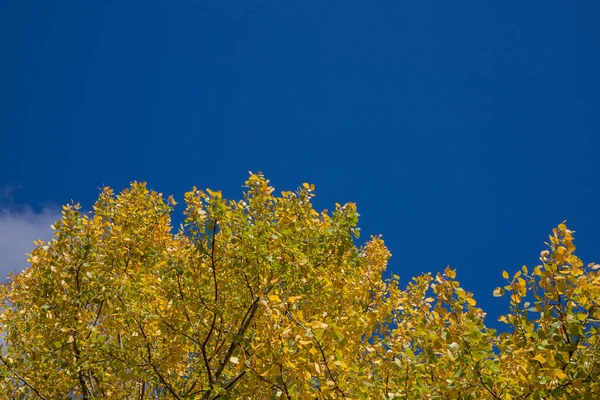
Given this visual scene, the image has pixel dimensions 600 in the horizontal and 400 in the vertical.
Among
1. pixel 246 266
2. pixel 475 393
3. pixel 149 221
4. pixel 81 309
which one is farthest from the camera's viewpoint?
pixel 149 221

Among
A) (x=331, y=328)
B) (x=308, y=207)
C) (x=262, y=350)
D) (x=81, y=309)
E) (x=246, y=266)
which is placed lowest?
(x=262, y=350)

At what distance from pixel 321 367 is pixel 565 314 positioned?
226 cm

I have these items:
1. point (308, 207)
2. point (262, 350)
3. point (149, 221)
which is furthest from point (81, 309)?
point (262, 350)

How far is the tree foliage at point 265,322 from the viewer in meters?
3.91

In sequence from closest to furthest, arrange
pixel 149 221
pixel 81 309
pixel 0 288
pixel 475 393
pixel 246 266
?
pixel 475 393
pixel 246 266
pixel 81 309
pixel 149 221
pixel 0 288

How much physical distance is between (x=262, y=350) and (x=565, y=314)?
2742 millimetres

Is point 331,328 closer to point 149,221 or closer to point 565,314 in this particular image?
point 565,314

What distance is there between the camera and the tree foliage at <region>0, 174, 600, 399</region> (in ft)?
12.8

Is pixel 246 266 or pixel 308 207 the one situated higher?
pixel 308 207

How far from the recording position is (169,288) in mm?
6426

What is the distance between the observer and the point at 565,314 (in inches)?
164

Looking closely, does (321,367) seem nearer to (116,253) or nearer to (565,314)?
(565,314)

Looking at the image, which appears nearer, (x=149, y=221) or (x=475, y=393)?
(x=475, y=393)

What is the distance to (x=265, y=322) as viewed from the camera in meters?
4.02
